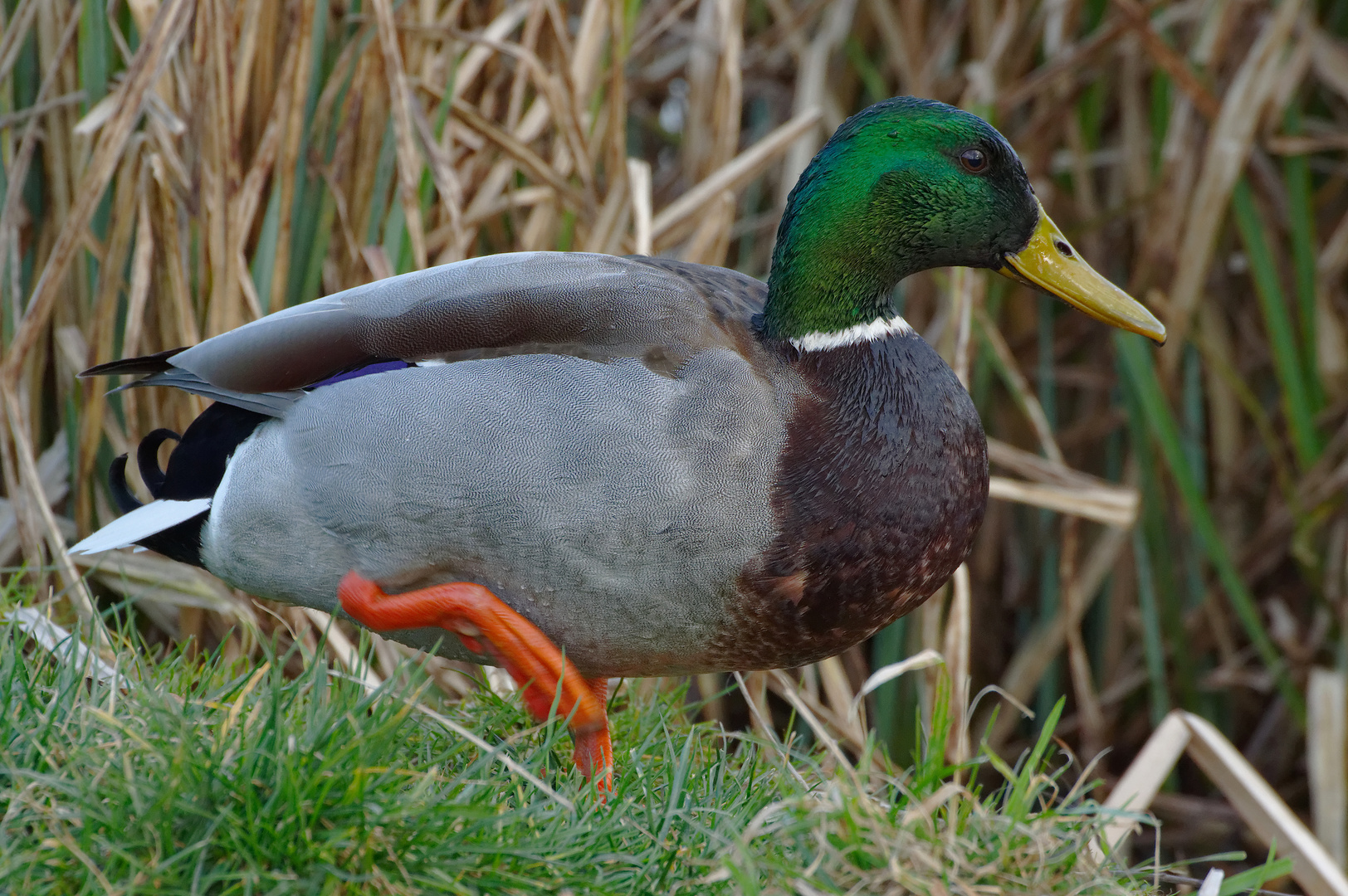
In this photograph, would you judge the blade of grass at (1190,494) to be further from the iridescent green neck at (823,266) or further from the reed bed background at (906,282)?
the iridescent green neck at (823,266)

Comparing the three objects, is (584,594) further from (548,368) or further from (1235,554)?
(1235,554)

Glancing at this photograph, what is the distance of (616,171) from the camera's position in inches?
131

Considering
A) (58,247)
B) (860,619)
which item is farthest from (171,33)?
(860,619)

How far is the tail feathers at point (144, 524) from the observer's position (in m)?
2.45

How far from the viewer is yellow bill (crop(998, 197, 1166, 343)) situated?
239 cm

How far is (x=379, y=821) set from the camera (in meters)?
1.57

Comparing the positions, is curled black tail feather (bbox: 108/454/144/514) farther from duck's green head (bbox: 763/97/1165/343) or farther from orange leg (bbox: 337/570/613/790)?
duck's green head (bbox: 763/97/1165/343)

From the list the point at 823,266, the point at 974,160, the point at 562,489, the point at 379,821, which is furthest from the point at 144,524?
the point at 974,160

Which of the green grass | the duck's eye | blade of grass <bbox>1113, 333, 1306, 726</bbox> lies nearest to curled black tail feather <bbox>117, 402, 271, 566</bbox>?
the green grass

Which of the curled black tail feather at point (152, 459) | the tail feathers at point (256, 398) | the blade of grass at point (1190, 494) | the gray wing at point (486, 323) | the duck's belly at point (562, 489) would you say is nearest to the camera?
the duck's belly at point (562, 489)

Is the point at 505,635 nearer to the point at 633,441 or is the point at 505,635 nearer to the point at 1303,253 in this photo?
the point at 633,441

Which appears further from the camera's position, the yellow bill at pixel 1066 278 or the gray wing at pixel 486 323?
the yellow bill at pixel 1066 278

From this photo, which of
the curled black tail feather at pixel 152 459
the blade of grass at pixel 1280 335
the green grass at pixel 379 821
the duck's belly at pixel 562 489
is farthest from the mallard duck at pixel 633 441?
the blade of grass at pixel 1280 335

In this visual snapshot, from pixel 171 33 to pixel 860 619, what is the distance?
1.84m
